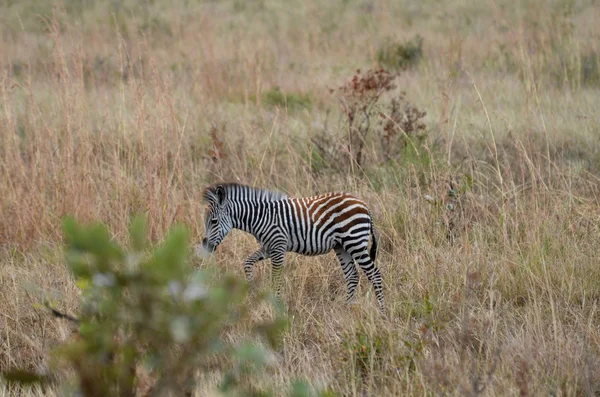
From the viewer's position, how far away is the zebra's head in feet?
16.1

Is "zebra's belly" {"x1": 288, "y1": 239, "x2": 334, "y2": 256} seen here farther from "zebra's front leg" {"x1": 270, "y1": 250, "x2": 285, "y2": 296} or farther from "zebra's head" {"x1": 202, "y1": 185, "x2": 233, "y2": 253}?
"zebra's head" {"x1": 202, "y1": 185, "x2": 233, "y2": 253}

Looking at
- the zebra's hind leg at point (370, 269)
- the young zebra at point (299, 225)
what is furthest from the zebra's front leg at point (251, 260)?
the zebra's hind leg at point (370, 269)

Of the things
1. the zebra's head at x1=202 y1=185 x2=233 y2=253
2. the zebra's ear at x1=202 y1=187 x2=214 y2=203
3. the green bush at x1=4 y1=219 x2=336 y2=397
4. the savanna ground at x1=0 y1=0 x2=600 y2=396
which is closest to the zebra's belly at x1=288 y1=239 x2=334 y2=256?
the savanna ground at x1=0 y1=0 x2=600 y2=396

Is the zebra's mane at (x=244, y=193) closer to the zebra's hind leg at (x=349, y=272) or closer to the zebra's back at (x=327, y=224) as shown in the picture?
the zebra's back at (x=327, y=224)

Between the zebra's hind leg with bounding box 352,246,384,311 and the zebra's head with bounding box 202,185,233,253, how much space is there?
0.84 metres

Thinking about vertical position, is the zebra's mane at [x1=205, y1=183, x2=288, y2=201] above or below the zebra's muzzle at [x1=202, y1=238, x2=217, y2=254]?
above

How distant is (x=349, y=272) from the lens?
16.4ft

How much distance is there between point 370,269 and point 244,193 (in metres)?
0.95

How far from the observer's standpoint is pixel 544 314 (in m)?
4.47

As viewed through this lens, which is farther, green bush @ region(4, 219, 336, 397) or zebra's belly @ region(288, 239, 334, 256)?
zebra's belly @ region(288, 239, 334, 256)

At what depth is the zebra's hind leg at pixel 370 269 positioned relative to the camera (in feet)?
15.9

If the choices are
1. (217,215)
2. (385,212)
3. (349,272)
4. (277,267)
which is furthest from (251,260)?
(385,212)

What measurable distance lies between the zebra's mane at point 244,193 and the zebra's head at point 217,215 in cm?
3

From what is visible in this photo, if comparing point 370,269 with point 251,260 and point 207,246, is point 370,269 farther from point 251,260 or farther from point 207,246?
point 207,246
